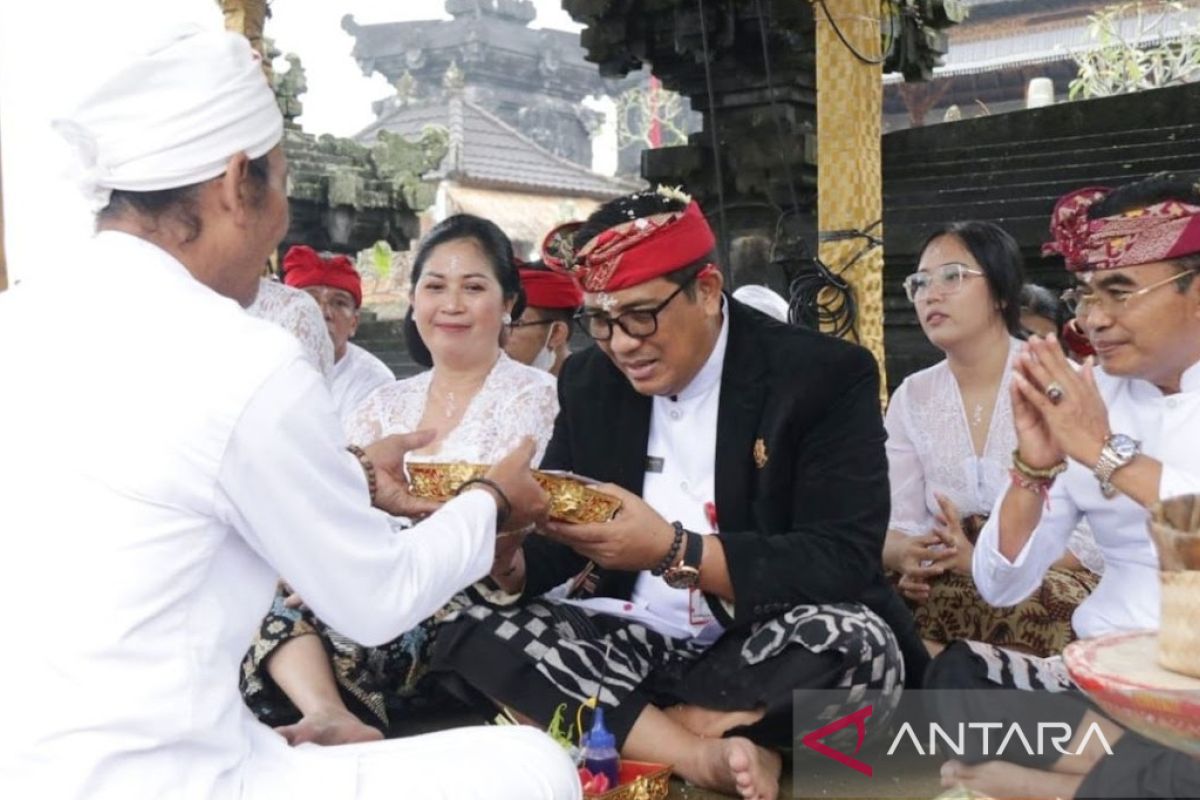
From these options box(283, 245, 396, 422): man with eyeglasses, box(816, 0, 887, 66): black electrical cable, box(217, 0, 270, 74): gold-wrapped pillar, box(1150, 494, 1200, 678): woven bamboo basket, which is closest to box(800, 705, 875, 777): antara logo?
box(1150, 494, 1200, 678): woven bamboo basket

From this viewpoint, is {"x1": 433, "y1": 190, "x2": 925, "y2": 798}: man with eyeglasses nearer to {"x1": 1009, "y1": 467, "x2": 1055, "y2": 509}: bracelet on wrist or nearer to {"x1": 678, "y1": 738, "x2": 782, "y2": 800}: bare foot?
{"x1": 678, "y1": 738, "x2": 782, "y2": 800}: bare foot

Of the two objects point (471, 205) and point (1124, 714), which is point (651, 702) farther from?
point (471, 205)

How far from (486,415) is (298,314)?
1.24 meters

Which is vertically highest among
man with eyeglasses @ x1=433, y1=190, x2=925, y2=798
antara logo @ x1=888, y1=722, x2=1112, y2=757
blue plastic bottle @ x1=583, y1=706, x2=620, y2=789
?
man with eyeglasses @ x1=433, y1=190, x2=925, y2=798

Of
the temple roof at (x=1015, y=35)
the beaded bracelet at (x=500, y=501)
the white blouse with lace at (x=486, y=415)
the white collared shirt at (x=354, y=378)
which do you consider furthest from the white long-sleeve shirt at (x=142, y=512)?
the temple roof at (x=1015, y=35)

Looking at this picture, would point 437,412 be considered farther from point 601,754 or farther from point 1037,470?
point 1037,470

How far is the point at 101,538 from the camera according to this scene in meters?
2.01

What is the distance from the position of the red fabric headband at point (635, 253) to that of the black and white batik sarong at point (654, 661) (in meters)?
0.86

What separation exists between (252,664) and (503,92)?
1159 inches

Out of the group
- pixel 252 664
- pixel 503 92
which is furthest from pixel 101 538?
pixel 503 92

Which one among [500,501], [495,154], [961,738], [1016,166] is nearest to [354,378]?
[500,501]

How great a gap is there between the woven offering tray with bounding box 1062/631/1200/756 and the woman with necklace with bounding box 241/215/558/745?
244 centimetres

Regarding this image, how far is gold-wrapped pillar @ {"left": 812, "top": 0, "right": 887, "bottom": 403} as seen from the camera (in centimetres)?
487

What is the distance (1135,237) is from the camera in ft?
9.76
